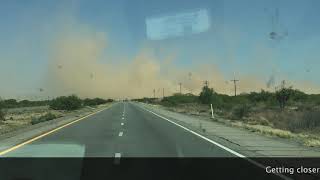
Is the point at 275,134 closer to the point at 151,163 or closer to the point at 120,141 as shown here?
the point at 120,141

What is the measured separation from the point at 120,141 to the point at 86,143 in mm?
1577

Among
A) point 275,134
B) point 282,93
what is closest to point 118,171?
point 275,134

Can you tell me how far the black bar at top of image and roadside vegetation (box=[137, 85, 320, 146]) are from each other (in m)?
7.65

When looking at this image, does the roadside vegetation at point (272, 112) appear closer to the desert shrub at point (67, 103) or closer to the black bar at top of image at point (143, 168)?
the black bar at top of image at point (143, 168)

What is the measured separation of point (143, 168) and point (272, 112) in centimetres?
4927

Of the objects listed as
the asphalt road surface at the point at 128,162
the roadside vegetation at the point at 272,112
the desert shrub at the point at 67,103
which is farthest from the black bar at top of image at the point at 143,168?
the desert shrub at the point at 67,103

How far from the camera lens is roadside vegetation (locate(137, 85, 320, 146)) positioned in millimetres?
32656

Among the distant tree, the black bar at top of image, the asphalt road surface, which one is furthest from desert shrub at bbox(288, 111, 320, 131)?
the distant tree

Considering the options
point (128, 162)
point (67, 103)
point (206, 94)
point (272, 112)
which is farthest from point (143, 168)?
point (206, 94)

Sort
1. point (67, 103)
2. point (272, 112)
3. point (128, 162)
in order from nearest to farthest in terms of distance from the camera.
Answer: point (128, 162), point (272, 112), point (67, 103)

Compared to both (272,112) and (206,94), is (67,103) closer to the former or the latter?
(206,94)

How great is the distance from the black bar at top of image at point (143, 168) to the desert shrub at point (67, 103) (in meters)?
88.4

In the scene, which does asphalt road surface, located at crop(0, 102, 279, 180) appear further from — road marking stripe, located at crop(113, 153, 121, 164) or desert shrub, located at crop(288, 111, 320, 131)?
desert shrub, located at crop(288, 111, 320, 131)

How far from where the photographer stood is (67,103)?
342 feet
